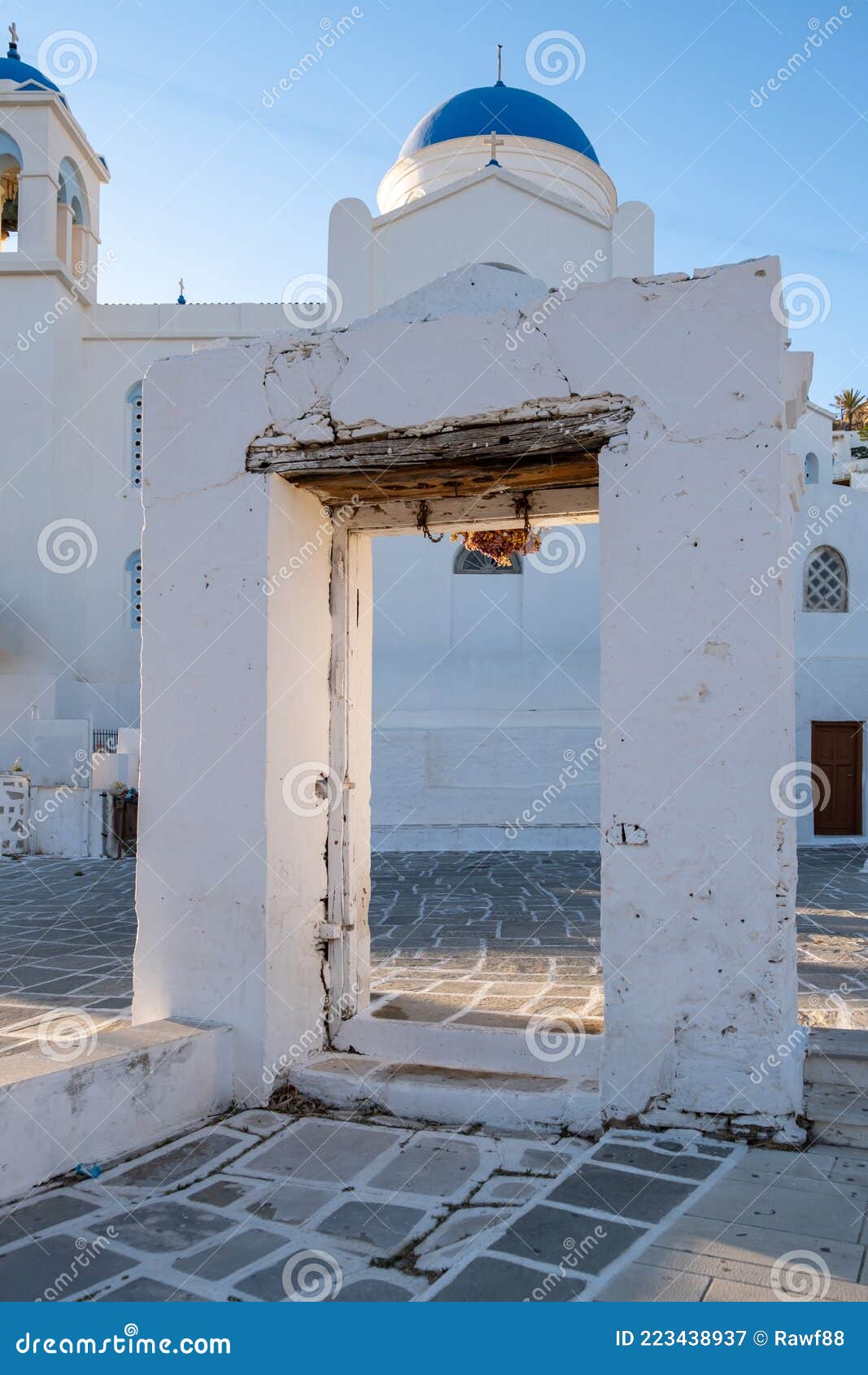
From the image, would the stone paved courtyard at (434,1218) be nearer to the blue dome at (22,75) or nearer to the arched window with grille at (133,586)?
the arched window with grille at (133,586)

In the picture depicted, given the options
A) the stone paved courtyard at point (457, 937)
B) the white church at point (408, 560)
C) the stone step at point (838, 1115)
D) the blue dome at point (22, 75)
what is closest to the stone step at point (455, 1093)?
the stone paved courtyard at point (457, 937)

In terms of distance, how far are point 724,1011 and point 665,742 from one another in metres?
0.93

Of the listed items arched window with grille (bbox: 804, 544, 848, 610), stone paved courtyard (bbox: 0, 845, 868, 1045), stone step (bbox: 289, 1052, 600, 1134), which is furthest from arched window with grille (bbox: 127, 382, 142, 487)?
stone step (bbox: 289, 1052, 600, 1134)

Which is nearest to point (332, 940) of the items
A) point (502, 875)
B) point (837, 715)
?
point (502, 875)

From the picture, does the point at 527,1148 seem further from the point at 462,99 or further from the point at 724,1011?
the point at 462,99

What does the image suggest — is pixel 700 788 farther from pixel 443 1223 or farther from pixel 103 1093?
pixel 103 1093

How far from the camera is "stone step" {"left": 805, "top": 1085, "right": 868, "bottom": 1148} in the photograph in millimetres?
3336

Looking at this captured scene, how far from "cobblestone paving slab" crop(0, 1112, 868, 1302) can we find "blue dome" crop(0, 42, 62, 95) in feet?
60.0

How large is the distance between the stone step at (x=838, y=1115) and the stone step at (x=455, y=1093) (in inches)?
28.6

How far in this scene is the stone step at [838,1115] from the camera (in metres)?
3.34

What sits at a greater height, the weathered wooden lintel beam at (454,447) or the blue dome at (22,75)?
the blue dome at (22,75)

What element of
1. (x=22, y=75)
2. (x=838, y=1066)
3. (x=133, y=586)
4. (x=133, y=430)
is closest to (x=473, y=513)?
(x=838, y=1066)

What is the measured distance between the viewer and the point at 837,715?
14.9m

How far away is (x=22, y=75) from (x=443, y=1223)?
20090 millimetres
